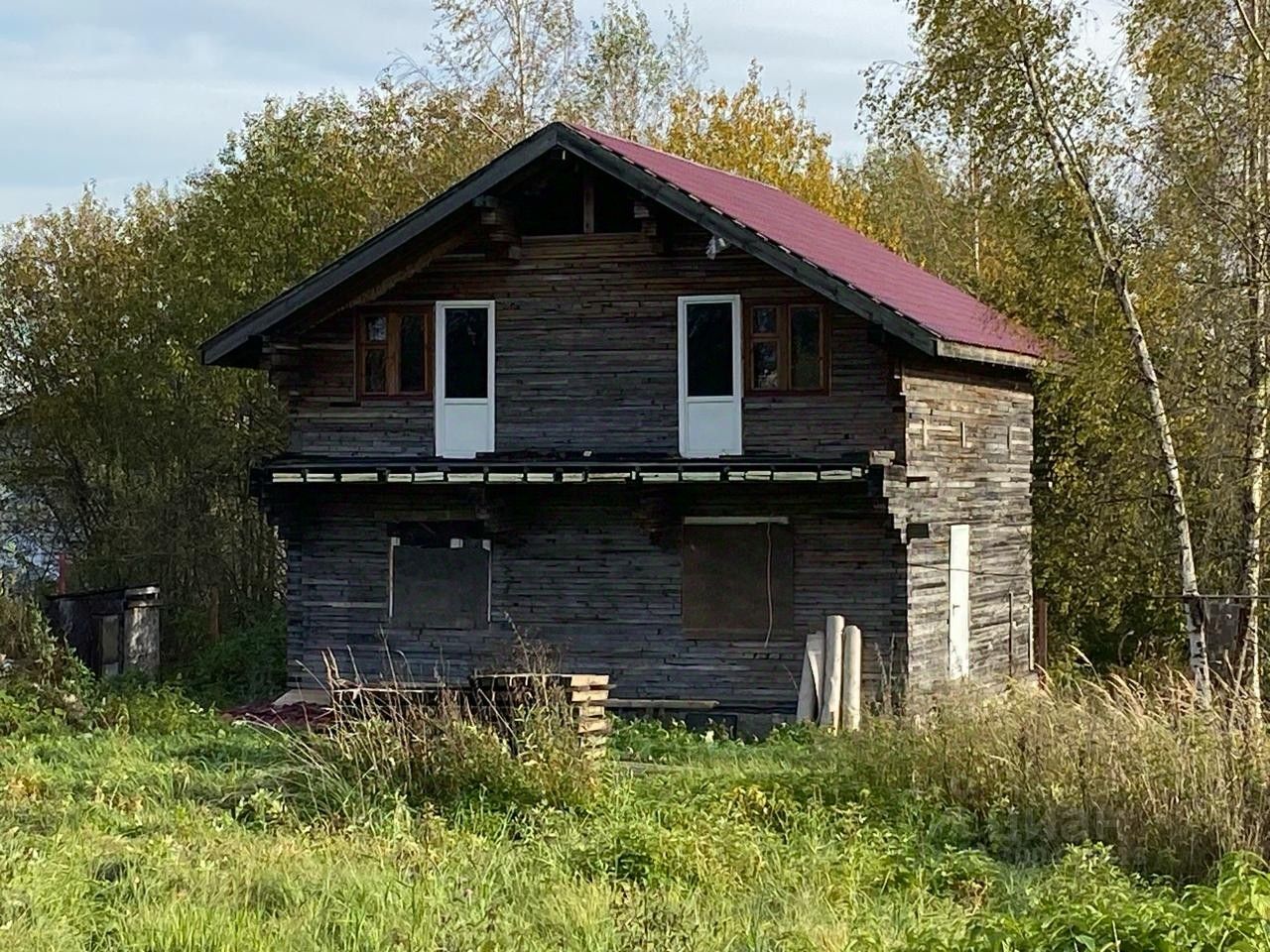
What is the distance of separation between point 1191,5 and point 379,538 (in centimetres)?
1099

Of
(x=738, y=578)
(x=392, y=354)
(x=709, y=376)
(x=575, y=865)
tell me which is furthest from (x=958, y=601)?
(x=575, y=865)

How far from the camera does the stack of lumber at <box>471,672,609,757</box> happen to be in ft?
44.0

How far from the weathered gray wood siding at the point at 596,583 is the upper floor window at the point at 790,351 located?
3.85 feet

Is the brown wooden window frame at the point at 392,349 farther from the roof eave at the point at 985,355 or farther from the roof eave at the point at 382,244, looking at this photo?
the roof eave at the point at 985,355

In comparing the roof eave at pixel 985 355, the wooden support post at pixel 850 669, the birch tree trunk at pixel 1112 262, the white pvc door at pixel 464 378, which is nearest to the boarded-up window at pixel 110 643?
the white pvc door at pixel 464 378

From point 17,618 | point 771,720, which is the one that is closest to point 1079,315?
point 771,720

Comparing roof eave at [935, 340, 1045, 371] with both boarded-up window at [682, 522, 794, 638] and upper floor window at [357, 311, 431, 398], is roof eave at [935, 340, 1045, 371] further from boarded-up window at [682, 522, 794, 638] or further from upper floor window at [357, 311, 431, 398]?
upper floor window at [357, 311, 431, 398]

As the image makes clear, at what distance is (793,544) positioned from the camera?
20125 millimetres

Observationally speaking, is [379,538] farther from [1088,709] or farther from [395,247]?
[1088,709]

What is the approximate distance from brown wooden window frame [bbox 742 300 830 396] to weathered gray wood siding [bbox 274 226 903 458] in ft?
0.26

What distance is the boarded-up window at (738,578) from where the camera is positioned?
794 inches

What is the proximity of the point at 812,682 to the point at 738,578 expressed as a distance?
212cm

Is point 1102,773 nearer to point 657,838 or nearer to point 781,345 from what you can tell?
point 657,838

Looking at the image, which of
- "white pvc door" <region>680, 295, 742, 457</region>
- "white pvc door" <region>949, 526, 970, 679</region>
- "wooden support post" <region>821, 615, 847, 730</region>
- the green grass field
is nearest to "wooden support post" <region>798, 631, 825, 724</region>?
"wooden support post" <region>821, 615, 847, 730</region>
